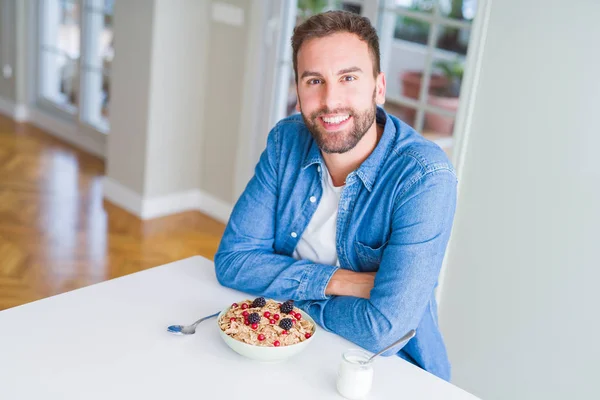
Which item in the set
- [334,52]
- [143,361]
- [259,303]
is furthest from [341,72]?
[143,361]

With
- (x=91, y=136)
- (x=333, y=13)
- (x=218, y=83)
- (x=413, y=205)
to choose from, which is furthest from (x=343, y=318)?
(x=91, y=136)

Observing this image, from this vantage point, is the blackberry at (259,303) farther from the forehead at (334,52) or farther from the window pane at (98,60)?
the window pane at (98,60)

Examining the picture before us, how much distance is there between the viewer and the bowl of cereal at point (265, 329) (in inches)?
56.6

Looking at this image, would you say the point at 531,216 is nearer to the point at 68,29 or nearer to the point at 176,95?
the point at 176,95

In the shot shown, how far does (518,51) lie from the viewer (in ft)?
8.43

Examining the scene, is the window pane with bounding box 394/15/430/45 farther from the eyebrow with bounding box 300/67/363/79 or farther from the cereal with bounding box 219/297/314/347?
the cereal with bounding box 219/297/314/347

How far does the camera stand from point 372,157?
1847 mm

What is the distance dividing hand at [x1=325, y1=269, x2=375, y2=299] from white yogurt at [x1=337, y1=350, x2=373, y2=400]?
364 mm

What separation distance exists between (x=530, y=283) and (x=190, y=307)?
4.68 ft

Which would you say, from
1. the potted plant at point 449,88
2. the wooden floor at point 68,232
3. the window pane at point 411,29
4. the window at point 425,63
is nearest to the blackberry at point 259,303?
the window at point 425,63

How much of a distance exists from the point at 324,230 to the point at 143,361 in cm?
65

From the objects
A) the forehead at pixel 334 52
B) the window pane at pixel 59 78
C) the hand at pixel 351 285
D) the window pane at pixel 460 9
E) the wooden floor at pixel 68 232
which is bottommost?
the wooden floor at pixel 68 232

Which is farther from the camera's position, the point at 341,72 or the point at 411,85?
the point at 411,85

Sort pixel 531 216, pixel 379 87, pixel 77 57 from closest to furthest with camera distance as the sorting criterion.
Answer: pixel 379 87
pixel 531 216
pixel 77 57
